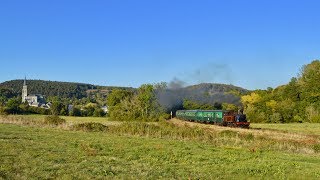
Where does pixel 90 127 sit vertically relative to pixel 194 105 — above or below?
below

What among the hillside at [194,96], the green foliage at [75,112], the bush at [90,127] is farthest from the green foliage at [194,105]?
the bush at [90,127]

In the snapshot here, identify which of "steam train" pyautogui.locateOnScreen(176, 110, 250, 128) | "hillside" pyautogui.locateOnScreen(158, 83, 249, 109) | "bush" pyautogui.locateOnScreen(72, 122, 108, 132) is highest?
"hillside" pyautogui.locateOnScreen(158, 83, 249, 109)

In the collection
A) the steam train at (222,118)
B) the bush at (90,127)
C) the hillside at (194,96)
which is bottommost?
the bush at (90,127)

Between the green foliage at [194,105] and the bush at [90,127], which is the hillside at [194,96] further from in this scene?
the bush at [90,127]

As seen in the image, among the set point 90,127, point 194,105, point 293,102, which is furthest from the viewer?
point 194,105

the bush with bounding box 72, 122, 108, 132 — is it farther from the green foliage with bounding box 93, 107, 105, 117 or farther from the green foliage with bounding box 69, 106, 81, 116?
the green foliage with bounding box 93, 107, 105, 117

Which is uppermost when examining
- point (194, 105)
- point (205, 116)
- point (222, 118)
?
point (194, 105)

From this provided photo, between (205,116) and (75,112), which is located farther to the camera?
(75,112)

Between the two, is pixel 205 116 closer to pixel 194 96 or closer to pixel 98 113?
pixel 194 96

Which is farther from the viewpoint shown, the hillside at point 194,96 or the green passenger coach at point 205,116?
the hillside at point 194,96

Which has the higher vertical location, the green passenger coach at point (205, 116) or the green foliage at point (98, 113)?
the green foliage at point (98, 113)

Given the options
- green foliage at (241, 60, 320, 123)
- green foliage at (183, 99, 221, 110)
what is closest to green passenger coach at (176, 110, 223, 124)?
green foliage at (241, 60, 320, 123)

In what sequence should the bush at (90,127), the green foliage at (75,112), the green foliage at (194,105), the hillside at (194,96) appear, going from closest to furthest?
the bush at (90,127), the hillside at (194,96), the green foliage at (194,105), the green foliage at (75,112)

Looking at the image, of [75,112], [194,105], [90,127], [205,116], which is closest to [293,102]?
[194,105]
